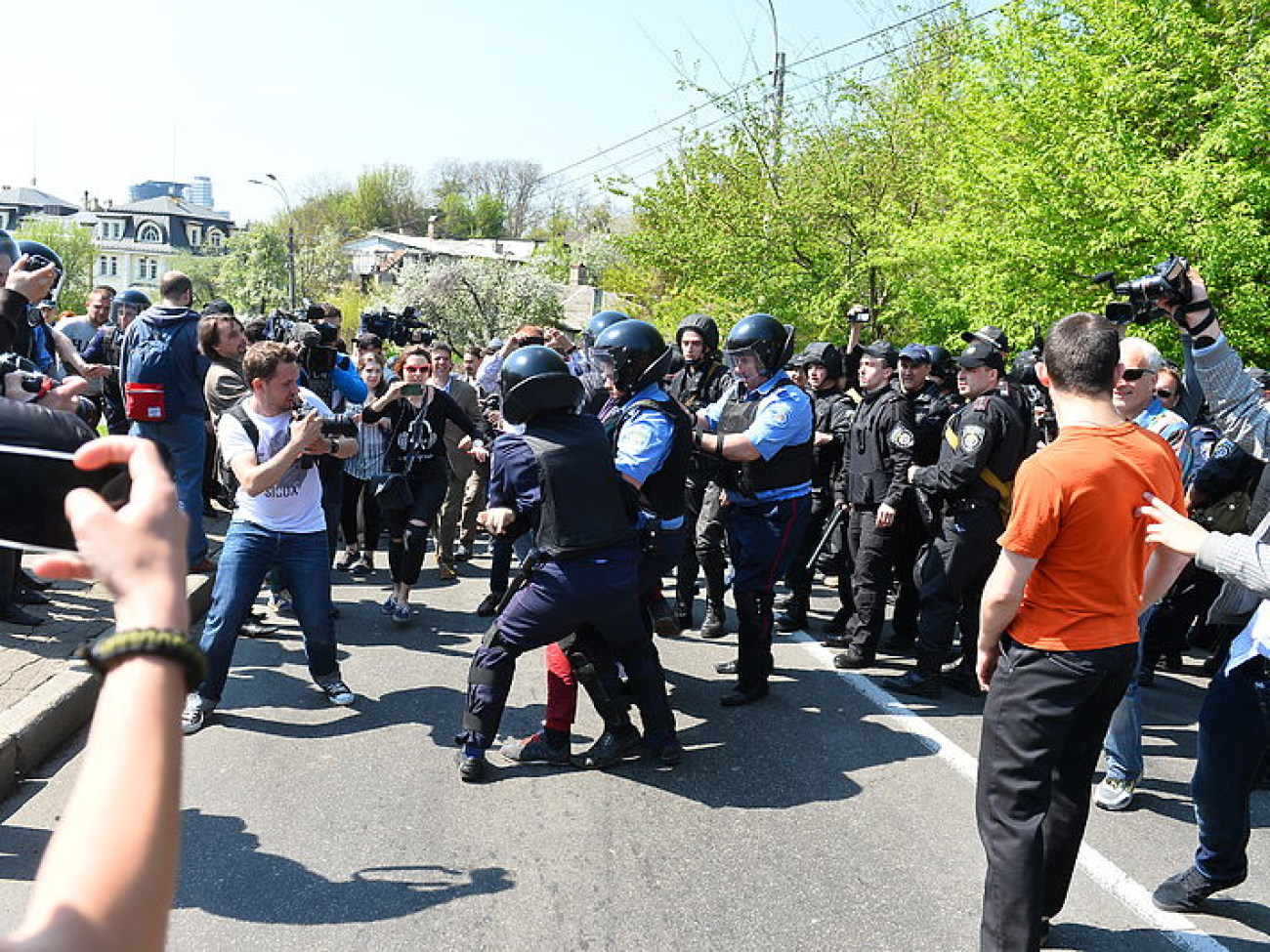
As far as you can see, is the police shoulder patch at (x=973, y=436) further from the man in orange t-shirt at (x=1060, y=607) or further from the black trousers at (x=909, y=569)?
the man in orange t-shirt at (x=1060, y=607)

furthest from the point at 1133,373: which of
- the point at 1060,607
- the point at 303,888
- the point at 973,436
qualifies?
the point at 303,888

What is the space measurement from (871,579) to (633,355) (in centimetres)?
238

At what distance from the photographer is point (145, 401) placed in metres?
6.91

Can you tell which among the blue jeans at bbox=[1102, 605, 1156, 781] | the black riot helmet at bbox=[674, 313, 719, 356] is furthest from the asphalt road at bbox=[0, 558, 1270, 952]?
the black riot helmet at bbox=[674, 313, 719, 356]

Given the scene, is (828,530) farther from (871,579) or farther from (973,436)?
(973,436)

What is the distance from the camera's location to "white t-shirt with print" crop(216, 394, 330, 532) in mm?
5285

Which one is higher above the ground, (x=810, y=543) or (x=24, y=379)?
(x=24, y=379)

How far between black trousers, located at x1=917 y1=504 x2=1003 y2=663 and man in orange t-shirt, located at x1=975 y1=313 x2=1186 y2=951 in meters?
2.61

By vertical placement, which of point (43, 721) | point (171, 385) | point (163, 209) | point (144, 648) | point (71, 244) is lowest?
point (43, 721)

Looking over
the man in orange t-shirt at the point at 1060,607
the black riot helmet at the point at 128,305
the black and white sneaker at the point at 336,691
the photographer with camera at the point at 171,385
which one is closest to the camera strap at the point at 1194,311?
the man in orange t-shirt at the point at 1060,607

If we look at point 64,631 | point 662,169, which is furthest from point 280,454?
point 662,169

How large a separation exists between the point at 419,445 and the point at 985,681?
485cm

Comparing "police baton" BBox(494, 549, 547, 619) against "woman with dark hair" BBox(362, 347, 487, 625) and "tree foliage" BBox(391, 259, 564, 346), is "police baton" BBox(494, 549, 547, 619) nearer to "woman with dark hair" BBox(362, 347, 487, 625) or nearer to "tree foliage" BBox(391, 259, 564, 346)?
"woman with dark hair" BBox(362, 347, 487, 625)

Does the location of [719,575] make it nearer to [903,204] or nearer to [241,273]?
[903,204]
